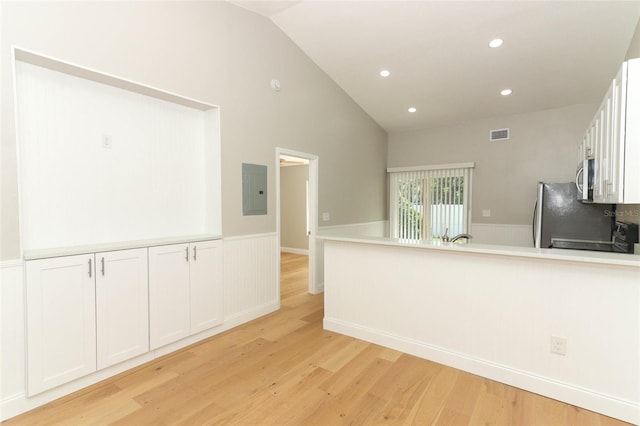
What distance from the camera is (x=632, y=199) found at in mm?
1827

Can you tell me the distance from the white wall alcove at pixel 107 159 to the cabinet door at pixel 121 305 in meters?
0.33

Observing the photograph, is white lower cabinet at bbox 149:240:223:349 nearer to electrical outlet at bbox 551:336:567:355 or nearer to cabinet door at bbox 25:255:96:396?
cabinet door at bbox 25:255:96:396

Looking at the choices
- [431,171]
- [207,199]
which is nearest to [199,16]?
[207,199]

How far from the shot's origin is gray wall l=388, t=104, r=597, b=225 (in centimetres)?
487

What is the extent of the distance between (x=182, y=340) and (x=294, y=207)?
548 cm

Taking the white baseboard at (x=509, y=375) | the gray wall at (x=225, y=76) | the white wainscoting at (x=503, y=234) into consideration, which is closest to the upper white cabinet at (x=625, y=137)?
the white baseboard at (x=509, y=375)

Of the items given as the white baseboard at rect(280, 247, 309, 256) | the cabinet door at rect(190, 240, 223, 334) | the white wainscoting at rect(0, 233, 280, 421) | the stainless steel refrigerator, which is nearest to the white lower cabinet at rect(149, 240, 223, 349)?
the cabinet door at rect(190, 240, 223, 334)

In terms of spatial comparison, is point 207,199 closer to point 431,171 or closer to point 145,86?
point 145,86

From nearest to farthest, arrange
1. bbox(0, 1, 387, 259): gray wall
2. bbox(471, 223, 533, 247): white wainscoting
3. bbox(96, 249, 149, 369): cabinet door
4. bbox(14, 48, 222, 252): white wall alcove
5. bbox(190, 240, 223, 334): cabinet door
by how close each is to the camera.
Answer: bbox(0, 1, 387, 259): gray wall, bbox(14, 48, 222, 252): white wall alcove, bbox(96, 249, 149, 369): cabinet door, bbox(190, 240, 223, 334): cabinet door, bbox(471, 223, 533, 247): white wainscoting

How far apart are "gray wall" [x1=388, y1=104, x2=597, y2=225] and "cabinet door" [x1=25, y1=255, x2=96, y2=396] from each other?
573cm

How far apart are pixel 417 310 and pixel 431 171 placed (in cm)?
406

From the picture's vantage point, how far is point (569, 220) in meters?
3.68

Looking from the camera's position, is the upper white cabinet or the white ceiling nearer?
the upper white cabinet

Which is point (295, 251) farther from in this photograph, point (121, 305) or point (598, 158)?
point (598, 158)
